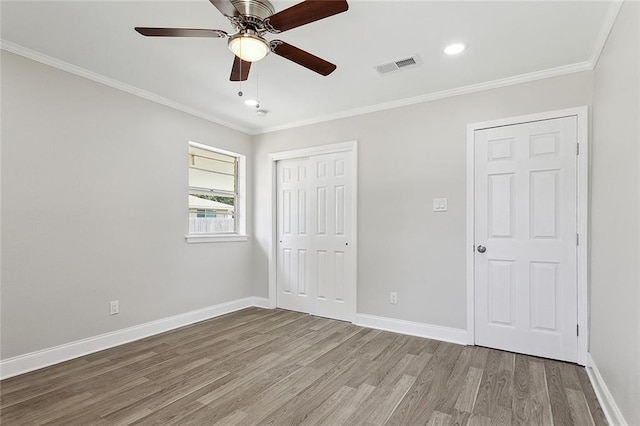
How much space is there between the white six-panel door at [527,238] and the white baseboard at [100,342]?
3106 mm

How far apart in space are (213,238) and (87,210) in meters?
1.47

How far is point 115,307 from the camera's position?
3.25m

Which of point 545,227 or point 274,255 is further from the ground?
point 545,227

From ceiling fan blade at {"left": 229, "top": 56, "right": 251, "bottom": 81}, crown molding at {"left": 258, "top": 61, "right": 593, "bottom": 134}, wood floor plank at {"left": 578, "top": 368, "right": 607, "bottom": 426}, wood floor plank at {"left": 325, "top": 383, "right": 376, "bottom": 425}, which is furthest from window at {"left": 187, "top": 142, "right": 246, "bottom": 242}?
wood floor plank at {"left": 578, "top": 368, "right": 607, "bottom": 426}

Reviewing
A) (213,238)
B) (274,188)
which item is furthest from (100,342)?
(274,188)

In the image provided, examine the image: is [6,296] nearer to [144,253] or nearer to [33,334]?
[33,334]

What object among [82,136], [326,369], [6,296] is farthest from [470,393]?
[82,136]

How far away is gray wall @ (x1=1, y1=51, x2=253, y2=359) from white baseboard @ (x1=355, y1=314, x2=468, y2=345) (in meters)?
2.04

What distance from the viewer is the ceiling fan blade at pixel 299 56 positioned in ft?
6.53

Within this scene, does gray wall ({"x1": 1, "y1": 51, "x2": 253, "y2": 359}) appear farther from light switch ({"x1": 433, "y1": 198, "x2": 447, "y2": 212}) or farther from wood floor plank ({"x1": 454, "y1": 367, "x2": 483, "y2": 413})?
wood floor plank ({"x1": 454, "y1": 367, "x2": 483, "y2": 413})

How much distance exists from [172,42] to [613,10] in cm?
300

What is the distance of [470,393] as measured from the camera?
93.0 inches

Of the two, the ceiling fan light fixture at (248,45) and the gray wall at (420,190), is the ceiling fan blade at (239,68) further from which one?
the gray wall at (420,190)

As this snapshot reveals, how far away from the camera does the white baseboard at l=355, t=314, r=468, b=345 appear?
11.0 feet
